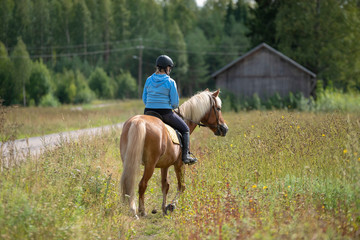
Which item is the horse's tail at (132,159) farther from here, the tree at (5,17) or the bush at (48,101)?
the tree at (5,17)

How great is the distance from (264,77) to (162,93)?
2830 cm

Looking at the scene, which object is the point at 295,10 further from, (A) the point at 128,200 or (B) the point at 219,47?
(B) the point at 219,47

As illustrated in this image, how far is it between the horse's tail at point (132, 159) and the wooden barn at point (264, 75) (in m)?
28.9

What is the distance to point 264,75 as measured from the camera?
33.7 meters

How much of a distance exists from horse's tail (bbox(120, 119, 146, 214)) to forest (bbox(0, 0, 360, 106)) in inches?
325

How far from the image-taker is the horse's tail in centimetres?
566

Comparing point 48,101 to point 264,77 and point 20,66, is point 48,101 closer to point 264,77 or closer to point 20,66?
point 20,66

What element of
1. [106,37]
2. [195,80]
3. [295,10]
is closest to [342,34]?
[295,10]

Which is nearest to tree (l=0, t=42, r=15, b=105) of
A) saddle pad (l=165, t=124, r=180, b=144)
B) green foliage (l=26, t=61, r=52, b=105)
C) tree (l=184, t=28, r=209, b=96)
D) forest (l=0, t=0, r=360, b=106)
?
forest (l=0, t=0, r=360, b=106)

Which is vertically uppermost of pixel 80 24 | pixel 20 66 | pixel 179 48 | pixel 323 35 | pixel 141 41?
pixel 80 24

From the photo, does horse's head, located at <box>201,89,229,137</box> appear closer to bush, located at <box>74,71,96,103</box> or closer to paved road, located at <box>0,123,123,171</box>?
paved road, located at <box>0,123,123,171</box>

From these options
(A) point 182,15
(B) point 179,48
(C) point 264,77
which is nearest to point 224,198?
(C) point 264,77

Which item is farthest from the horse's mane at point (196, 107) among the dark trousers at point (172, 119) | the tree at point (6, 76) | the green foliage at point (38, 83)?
the green foliage at point (38, 83)

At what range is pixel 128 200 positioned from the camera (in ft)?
18.9
